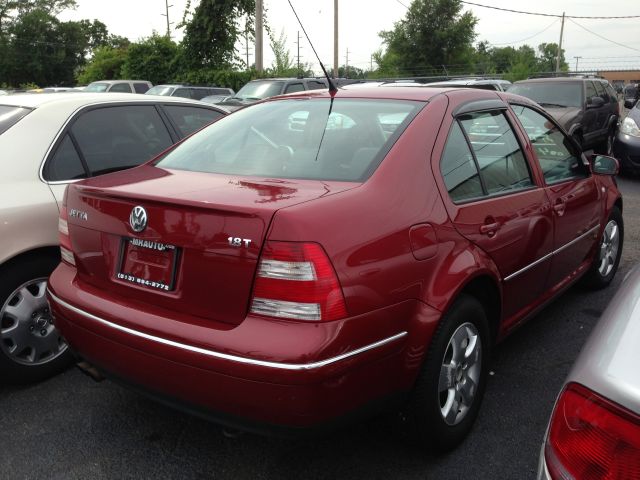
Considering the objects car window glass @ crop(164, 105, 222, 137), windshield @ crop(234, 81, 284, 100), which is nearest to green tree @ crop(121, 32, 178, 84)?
windshield @ crop(234, 81, 284, 100)

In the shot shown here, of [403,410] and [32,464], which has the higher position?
[403,410]

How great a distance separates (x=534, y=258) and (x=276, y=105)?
1.66 m

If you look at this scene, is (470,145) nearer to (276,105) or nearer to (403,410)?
(276,105)

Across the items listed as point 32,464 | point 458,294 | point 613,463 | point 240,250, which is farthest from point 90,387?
point 613,463

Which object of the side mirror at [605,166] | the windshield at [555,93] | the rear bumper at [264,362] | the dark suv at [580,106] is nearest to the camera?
the rear bumper at [264,362]

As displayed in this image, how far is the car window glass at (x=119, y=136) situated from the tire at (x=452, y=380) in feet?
8.02

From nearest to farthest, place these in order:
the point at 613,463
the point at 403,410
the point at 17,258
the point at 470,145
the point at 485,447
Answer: the point at 613,463 < the point at 403,410 < the point at 485,447 < the point at 470,145 < the point at 17,258

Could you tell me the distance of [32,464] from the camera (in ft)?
8.72

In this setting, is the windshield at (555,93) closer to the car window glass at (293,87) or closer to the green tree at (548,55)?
the car window glass at (293,87)

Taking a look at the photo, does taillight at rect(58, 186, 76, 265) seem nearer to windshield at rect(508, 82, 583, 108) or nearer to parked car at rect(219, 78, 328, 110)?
windshield at rect(508, 82, 583, 108)

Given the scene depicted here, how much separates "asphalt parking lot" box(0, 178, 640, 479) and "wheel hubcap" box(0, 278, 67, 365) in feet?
0.59

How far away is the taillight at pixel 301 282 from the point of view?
2047 millimetres

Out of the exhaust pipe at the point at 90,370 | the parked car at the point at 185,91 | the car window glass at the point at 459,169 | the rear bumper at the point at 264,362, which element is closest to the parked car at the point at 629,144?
the car window glass at the point at 459,169

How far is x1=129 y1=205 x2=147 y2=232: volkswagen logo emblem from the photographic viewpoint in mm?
2336
